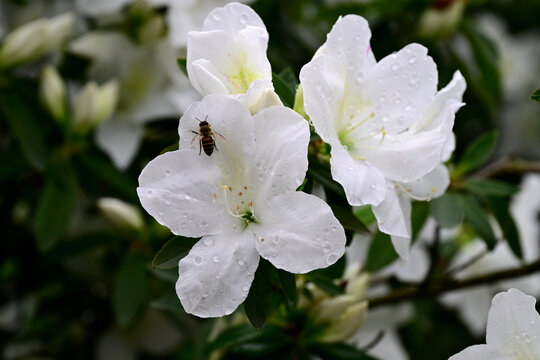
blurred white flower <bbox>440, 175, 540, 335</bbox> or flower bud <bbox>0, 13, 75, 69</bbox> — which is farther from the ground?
flower bud <bbox>0, 13, 75, 69</bbox>

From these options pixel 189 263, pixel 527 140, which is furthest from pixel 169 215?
pixel 527 140

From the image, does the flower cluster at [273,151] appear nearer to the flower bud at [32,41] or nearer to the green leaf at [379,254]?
the green leaf at [379,254]

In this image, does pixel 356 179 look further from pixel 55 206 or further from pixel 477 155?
pixel 55 206

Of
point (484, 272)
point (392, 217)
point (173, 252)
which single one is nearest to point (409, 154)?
point (392, 217)

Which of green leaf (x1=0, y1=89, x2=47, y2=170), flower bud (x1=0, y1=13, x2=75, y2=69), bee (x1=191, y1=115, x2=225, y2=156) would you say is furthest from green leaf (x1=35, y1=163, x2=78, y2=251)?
bee (x1=191, y1=115, x2=225, y2=156)

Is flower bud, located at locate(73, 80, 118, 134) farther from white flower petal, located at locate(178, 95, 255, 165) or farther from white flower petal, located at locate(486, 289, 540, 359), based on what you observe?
white flower petal, located at locate(486, 289, 540, 359)

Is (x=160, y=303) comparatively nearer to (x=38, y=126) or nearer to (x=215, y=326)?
(x=215, y=326)

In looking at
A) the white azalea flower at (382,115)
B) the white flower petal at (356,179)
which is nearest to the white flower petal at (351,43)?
the white azalea flower at (382,115)
